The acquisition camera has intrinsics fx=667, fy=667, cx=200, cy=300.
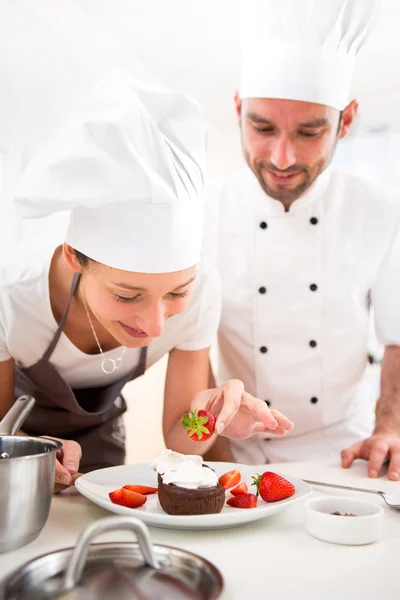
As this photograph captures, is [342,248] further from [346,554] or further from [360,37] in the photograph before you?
[346,554]

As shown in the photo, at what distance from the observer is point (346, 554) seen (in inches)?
42.6

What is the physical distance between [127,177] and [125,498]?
0.62 meters

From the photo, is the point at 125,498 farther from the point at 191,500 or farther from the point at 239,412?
the point at 239,412

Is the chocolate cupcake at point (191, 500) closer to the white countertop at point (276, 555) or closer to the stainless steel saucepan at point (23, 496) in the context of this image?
the white countertop at point (276, 555)

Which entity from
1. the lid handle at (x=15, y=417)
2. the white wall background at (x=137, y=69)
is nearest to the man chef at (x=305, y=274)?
the lid handle at (x=15, y=417)

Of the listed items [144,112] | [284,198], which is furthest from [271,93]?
[144,112]

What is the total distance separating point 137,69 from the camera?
220 inches

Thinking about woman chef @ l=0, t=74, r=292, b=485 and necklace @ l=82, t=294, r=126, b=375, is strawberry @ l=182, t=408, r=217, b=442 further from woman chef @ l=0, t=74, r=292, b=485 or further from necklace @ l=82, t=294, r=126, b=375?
necklace @ l=82, t=294, r=126, b=375

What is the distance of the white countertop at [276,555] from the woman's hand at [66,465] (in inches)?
1.8

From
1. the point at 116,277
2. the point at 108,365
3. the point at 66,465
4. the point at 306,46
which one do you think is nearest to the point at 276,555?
the point at 66,465

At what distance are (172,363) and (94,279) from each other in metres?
0.50

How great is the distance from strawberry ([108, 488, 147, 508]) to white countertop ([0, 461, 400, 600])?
0.05 meters

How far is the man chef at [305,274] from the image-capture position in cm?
214

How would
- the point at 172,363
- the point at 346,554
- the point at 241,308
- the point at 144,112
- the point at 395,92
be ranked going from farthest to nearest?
the point at 395,92
the point at 241,308
the point at 172,363
the point at 144,112
the point at 346,554
